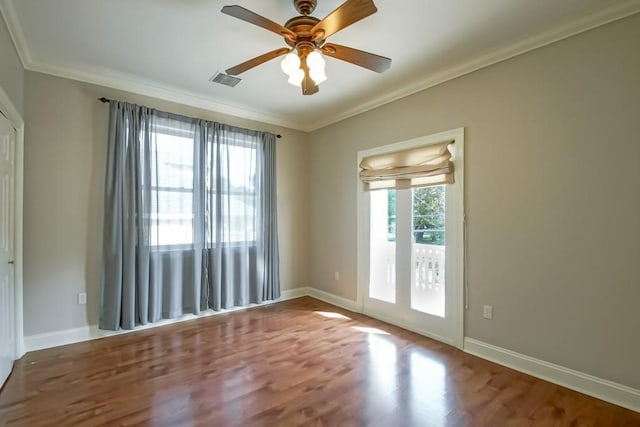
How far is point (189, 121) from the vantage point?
3.75 meters

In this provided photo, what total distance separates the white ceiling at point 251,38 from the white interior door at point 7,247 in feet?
2.70

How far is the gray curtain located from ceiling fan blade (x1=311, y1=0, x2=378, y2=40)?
2.33m

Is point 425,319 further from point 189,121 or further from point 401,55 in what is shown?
point 189,121

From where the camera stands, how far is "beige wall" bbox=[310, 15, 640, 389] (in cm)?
215

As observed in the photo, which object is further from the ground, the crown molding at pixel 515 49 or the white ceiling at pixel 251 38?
the white ceiling at pixel 251 38

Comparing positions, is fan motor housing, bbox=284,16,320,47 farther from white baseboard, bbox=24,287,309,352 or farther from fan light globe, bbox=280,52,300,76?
white baseboard, bbox=24,287,309,352

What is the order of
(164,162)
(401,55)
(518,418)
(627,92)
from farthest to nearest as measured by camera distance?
(164,162), (401,55), (627,92), (518,418)

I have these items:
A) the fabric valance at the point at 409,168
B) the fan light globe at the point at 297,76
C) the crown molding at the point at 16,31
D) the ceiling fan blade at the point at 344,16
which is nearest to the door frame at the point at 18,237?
the crown molding at the point at 16,31

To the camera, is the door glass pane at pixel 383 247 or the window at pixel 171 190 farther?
the door glass pane at pixel 383 247

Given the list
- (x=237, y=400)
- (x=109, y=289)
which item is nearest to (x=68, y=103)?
(x=109, y=289)

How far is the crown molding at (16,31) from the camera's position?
2.17 meters

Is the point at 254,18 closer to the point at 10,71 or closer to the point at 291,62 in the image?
the point at 291,62

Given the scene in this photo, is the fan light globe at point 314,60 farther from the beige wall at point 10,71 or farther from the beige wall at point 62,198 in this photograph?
the beige wall at point 62,198

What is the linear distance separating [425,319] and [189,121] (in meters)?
3.52
